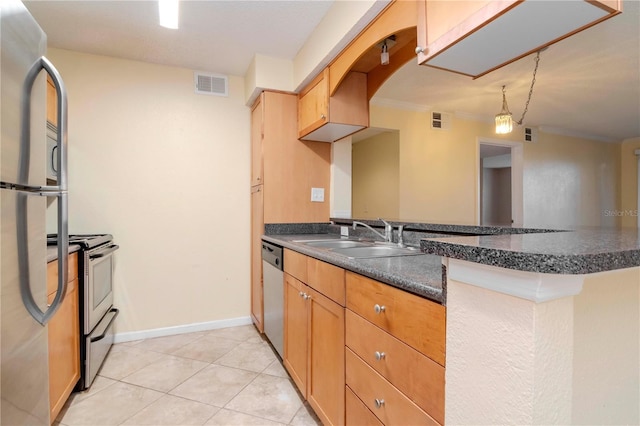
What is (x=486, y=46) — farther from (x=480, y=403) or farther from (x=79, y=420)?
(x=79, y=420)

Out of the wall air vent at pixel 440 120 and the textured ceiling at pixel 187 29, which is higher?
the textured ceiling at pixel 187 29

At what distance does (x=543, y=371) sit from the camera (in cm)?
52

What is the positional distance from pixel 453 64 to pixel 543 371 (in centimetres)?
130

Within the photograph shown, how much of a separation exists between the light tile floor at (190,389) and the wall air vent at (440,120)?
3.02 meters

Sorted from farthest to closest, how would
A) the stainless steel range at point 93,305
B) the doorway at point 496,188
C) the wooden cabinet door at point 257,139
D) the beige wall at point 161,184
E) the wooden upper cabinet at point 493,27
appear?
the doorway at point 496,188 < the wooden cabinet door at point 257,139 < the beige wall at point 161,184 < the stainless steel range at point 93,305 < the wooden upper cabinet at point 493,27

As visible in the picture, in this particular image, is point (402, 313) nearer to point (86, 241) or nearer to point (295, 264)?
point (295, 264)

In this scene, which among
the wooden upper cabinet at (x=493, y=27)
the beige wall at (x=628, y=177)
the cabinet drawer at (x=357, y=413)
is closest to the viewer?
the wooden upper cabinet at (x=493, y=27)

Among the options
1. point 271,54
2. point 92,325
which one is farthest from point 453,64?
point 92,325

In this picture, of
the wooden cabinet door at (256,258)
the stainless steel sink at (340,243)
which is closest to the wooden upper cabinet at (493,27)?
the stainless steel sink at (340,243)

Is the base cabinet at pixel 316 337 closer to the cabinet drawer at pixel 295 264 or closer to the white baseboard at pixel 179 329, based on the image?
the cabinet drawer at pixel 295 264

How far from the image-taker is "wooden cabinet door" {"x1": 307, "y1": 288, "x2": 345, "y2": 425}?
1335 millimetres

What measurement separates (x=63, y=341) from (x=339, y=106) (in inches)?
85.6

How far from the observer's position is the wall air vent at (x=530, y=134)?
442cm

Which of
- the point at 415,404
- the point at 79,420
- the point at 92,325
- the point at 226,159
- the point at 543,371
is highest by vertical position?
the point at 226,159
